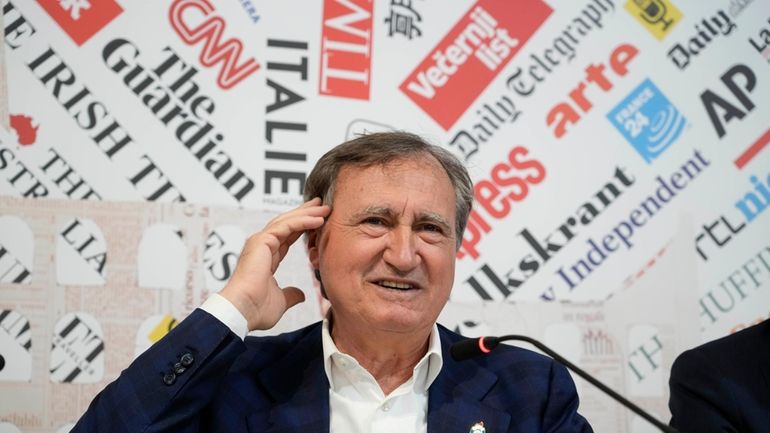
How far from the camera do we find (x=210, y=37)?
242 cm

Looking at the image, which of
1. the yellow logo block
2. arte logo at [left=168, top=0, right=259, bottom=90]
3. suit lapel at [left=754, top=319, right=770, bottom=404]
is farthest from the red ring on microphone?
arte logo at [left=168, top=0, right=259, bottom=90]

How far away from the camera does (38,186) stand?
226 cm

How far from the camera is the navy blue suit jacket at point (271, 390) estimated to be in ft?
5.52

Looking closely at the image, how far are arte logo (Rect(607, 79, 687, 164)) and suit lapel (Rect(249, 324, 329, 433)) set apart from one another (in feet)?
4.29

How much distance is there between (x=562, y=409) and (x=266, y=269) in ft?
2.49

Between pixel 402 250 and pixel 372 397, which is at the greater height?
pixel 402 250

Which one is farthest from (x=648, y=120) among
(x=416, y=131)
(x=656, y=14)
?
(x=416, y=131)

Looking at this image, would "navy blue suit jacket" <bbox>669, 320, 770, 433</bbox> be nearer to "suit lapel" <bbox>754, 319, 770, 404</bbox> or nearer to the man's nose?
"suit lapel" <bbox>754, 319, 770, 404</bbox>

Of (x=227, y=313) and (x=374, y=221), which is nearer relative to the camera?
(x=227, y=313)

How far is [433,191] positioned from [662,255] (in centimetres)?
108

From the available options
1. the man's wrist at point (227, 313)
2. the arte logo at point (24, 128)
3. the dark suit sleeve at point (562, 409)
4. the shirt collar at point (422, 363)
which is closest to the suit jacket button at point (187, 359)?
the man's wrist at point (227, 313)

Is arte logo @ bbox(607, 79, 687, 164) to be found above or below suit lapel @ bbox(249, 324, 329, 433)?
above

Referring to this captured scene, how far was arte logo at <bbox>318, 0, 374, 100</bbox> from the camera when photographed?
249 centimetres

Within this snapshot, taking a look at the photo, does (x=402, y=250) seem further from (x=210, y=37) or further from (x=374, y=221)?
(x=210, y=37)
